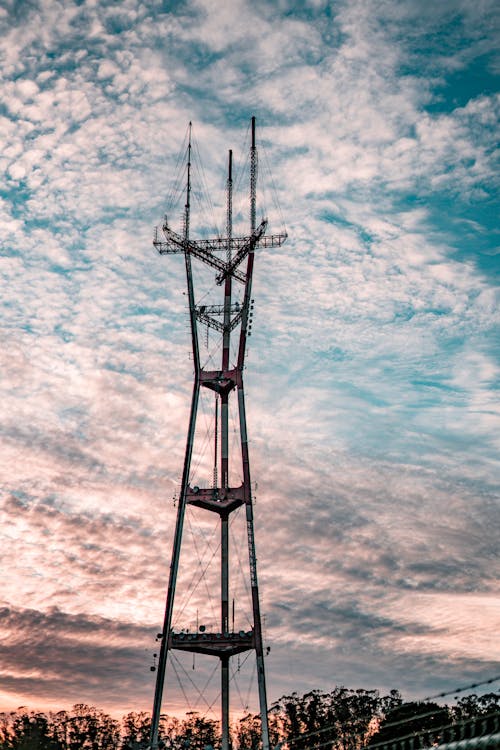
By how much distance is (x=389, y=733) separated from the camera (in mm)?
131250

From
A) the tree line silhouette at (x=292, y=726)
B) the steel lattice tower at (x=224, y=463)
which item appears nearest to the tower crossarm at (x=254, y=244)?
the steel lattice tower at (x=224, y=463)

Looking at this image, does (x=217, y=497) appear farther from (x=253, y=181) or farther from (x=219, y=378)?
(x=253, y=181)

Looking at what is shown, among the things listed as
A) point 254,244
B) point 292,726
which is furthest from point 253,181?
point 292,726

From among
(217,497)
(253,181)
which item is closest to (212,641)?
(217,497)

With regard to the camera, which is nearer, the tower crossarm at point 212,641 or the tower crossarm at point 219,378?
the tower crossarm at point 212,641

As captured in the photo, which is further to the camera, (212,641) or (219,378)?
(219,378)

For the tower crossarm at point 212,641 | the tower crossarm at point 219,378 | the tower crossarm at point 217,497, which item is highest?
the tower crossarm at point 219,378

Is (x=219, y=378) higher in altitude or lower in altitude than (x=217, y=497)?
higher

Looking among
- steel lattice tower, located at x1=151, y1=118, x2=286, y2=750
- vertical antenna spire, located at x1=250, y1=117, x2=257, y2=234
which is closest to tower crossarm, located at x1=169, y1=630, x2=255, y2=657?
steel lattice tower, located at x1=151, y1=118, x2=286, y2=750

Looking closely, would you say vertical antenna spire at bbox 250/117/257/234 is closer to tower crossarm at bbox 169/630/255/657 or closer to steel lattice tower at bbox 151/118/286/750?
steel lattice tower at bbox 151/118/286/750

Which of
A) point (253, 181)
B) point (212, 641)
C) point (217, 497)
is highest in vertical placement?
point (253, 181)

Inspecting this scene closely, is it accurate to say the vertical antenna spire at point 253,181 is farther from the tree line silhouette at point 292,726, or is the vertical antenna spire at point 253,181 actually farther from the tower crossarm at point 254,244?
the tree line silhouette at point 292,726

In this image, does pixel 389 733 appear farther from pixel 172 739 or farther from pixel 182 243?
pixel 182 243

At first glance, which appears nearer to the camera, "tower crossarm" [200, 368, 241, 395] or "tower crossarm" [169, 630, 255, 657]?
"tower crossarm" [169, 630, 255, 657]
